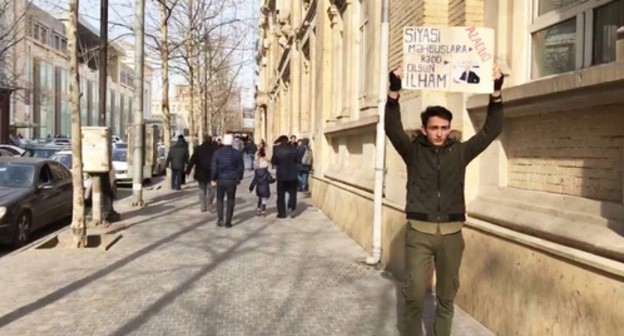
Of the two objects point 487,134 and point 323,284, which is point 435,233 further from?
point 323,284

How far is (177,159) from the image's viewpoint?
20609 mm

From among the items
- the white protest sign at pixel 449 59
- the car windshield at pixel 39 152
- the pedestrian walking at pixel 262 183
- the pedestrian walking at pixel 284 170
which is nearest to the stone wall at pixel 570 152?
the white protest sign at pixel 449 59

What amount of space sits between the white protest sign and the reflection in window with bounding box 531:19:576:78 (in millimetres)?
664

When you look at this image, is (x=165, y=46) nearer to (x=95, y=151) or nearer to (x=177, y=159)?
(x=177, y=159)

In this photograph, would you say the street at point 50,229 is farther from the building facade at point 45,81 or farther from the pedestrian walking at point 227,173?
the building facade at point 45,81

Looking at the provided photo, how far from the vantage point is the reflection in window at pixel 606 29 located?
4.48 metres

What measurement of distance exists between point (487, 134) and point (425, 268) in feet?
3.26

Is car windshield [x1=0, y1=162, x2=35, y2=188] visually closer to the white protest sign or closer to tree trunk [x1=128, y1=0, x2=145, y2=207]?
tree trunk [x1=128, y1=0, x2=145, y2=207]

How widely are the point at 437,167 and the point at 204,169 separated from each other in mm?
10606

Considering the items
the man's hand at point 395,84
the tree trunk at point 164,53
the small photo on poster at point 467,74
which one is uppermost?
the tree trunk at point 164,53

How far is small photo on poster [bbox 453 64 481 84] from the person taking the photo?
188 inches

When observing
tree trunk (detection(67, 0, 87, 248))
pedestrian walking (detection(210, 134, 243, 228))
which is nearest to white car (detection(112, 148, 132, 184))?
pedestrian walking (detection(210, 134, 243, 228))

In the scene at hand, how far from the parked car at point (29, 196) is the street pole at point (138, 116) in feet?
7.75

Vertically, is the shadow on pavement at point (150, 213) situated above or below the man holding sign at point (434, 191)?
below
